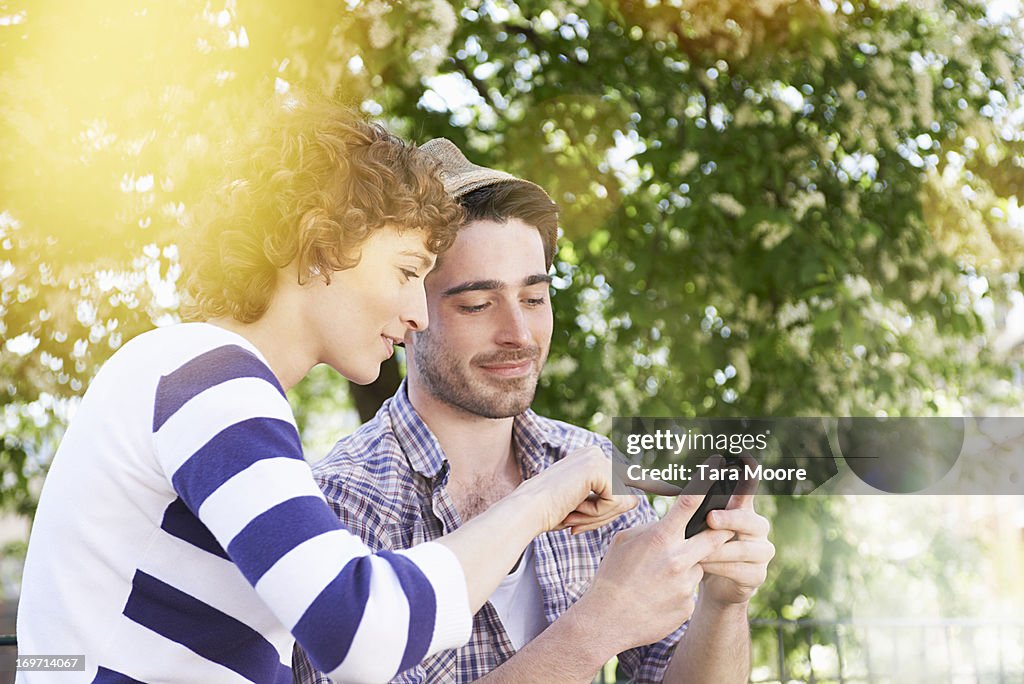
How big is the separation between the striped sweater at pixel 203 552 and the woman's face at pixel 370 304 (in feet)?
0.73

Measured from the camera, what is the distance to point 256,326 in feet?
4.87

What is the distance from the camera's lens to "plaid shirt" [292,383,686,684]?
203 centimetres

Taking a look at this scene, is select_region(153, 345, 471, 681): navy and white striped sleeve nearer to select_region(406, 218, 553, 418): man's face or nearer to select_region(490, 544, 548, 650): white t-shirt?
select_region(490, 544, 548, 650): white t-shirt

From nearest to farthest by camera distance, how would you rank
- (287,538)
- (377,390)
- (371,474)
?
(287,538)
(371,474)
(377,390)

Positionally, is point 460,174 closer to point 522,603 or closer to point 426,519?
point 426,519

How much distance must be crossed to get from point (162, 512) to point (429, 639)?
1.13 ft

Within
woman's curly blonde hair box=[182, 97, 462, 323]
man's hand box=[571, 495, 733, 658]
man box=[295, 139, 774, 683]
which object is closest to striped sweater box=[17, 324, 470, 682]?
woman's curly blonde hair box=[182, 97, 462, 323]

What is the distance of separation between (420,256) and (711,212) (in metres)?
2.80

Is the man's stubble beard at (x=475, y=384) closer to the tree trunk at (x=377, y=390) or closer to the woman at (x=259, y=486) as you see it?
the woman at (x=259, y=486)

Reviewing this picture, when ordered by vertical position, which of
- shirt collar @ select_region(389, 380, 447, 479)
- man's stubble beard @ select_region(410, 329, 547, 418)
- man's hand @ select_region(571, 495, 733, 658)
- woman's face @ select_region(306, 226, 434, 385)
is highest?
woman's face @ select_region(306, 226, 434, 385)

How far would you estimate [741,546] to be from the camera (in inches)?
68.7

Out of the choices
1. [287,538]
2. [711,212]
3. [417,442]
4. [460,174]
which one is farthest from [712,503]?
[711,212]

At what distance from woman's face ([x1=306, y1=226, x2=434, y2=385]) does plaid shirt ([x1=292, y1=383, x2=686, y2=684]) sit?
0.55 metres

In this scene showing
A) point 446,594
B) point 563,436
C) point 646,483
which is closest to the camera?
point 446,594
